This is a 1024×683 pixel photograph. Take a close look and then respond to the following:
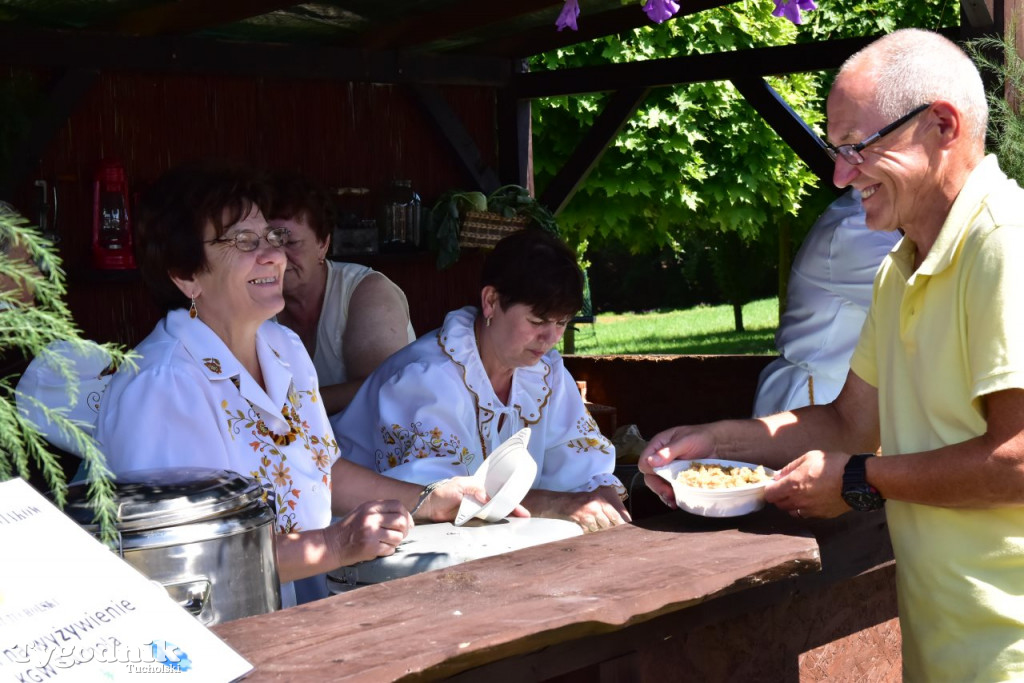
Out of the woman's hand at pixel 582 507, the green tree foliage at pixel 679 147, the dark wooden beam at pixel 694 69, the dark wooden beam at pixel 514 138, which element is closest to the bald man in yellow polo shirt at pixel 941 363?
the woman's hand at pixel 582 507

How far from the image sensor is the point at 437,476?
10.7 ft

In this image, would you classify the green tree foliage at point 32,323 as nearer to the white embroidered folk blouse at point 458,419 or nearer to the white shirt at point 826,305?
the white embroidered folk blouse at point 458,419

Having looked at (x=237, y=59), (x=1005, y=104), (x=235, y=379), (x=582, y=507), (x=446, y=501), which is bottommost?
(x=582, y=507)

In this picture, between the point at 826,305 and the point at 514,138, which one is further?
the point at 514,138

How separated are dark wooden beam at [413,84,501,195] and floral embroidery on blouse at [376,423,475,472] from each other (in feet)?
12.3

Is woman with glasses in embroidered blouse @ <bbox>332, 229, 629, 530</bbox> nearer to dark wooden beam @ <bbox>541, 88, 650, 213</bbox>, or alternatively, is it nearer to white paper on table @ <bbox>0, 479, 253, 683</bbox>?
white paper on table @ <bbox>0, 479, 253, 683</bbox>

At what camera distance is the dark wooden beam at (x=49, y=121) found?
199 inches

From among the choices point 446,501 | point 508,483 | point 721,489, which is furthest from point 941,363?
point 446,501

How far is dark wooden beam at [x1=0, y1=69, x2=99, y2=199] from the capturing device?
505 cm

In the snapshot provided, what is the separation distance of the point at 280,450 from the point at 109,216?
3214 millimetres

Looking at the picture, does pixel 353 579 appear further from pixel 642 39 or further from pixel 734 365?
pixel 642 39

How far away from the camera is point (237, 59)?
19.3 feet

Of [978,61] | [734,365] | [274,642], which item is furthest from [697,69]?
[274,642]

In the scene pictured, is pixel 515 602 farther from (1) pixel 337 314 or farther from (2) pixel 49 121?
(2) pixel 49 121
